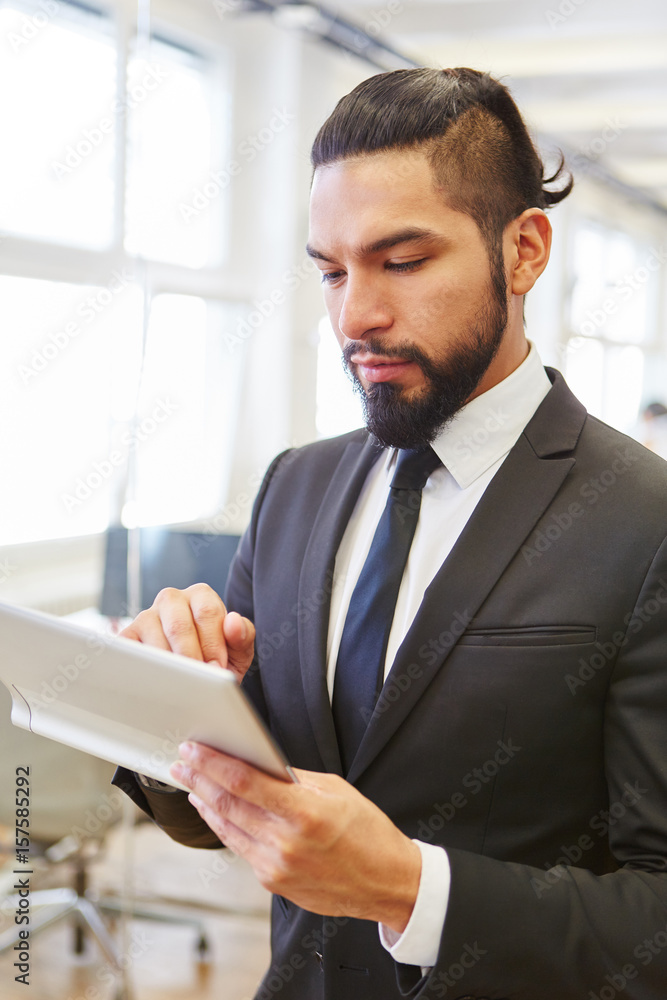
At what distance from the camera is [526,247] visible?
1158mm

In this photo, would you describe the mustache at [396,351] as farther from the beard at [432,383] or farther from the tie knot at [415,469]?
the tie knot at [415,469]

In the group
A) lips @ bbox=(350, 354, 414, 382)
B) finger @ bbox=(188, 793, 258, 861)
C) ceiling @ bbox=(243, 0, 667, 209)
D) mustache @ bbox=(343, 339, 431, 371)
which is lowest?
finger @ bbox=(188, 793, 258, 861)

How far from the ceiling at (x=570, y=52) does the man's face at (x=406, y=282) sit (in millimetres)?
2739

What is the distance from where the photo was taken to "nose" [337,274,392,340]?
3.47 feet

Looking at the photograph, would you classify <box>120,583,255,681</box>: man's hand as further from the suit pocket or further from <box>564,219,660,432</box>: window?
<box>564,219,660,432</box>: window

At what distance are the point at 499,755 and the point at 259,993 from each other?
0.53m

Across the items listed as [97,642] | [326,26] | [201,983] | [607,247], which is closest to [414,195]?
[97,642]

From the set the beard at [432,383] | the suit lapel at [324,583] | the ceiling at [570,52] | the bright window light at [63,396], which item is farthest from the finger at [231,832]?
the ceiling at [570,52]

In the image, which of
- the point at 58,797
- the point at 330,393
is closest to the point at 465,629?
the point at 58,797

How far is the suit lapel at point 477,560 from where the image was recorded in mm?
1029

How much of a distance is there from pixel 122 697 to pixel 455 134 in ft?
2.46

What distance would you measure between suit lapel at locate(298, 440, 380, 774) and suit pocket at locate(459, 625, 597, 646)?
0.67 ft

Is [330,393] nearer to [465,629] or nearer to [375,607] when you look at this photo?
→ [375,607]

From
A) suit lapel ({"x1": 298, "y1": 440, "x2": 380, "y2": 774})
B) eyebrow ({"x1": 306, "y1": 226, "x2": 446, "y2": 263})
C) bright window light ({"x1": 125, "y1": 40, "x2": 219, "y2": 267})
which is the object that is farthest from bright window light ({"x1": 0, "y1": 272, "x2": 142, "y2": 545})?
eyebrow ({"x1": 306, "y1": 226, "x2": 446, "y2": 263})
